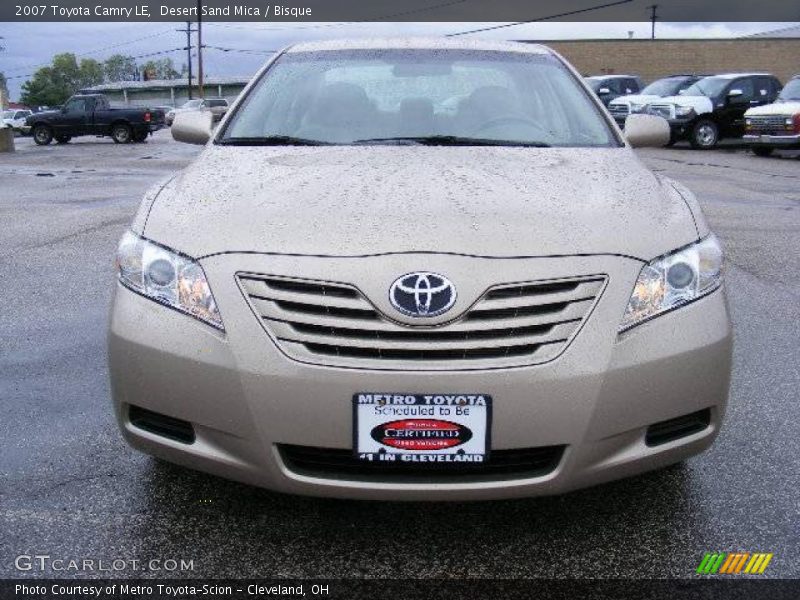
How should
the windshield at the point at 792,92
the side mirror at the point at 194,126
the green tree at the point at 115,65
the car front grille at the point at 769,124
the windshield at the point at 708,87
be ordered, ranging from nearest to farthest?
the side mirror at the point at 194,126, the car front grille at the point at 769,124, the windshield at the point at 792,92, the windshield at the point at 708,87, the green tree at the point at 115,65

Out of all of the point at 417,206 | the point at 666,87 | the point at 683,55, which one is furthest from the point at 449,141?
the point at 683,55

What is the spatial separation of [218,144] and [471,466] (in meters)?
1.91

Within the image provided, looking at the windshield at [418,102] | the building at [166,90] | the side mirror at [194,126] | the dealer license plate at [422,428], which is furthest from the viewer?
the building at [166,90]

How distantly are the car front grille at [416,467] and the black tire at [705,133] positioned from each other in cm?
2059

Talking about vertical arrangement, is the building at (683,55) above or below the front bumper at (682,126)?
above

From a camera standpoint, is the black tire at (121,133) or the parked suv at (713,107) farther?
the black tire at (121,133)

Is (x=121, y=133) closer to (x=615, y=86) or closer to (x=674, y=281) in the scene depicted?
(x=615, y=86)

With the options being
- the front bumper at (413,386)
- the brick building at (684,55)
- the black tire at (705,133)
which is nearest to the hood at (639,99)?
the black tire at (705,133)

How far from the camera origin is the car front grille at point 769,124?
17984 millimetres

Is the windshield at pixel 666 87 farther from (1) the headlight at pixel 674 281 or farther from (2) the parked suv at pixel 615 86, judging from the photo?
(1) the headlight at pixel 674 281

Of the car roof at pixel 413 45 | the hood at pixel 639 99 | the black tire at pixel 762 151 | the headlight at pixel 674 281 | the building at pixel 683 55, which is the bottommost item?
the black tire at pixel 762 151

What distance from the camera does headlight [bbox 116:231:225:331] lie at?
2395 mm

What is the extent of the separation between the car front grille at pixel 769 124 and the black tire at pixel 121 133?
19576 mm

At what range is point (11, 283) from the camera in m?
6.10
